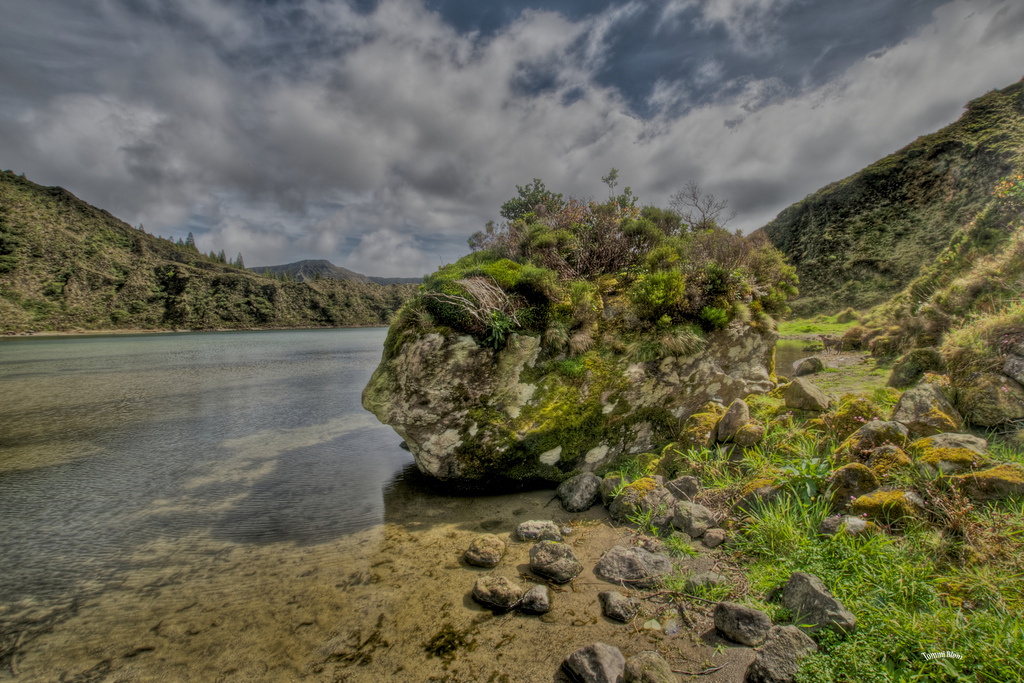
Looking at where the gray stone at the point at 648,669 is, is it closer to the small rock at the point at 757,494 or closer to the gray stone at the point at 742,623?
the gray stone at the point at 742,623

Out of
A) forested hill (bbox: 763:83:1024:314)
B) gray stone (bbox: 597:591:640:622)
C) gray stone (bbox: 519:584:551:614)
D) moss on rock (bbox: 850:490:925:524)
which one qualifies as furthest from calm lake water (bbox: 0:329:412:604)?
forested hill (bbox: 763:83:1024:314)

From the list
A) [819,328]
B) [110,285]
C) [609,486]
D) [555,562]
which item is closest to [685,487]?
[609,486]

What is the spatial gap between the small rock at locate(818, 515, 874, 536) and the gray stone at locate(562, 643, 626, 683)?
2.97m

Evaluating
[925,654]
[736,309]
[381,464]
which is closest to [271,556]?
[381,464]

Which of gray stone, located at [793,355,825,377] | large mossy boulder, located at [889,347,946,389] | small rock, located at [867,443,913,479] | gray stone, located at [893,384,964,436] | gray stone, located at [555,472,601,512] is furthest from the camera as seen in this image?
gray stone, located at [793,355,825,377]

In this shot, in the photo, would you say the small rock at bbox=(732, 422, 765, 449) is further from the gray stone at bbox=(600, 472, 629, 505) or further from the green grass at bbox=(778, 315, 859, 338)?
the green grass at bbox=(778, 315, 859, 338)

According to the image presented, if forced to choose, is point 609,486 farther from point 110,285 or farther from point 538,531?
point 110,285

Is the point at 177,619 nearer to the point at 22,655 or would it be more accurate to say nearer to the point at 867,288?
the point at 22,655

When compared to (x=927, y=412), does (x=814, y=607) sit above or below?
below

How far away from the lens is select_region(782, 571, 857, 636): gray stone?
120 inches

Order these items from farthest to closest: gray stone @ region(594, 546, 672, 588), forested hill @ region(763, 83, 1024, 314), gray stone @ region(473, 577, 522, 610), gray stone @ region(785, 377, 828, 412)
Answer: forested hill @ region(763, 83, 1024, 314)
gray stone @ region(785, 377, 828, 412)
gray stone @ region(594, 546, 672, 588)
gray stone @ region(473, 577, 522, 610)

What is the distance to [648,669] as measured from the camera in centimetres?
311

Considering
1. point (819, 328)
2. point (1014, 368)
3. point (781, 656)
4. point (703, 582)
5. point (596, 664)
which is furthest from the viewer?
point (819, 328)

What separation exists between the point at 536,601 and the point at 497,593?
48cm
